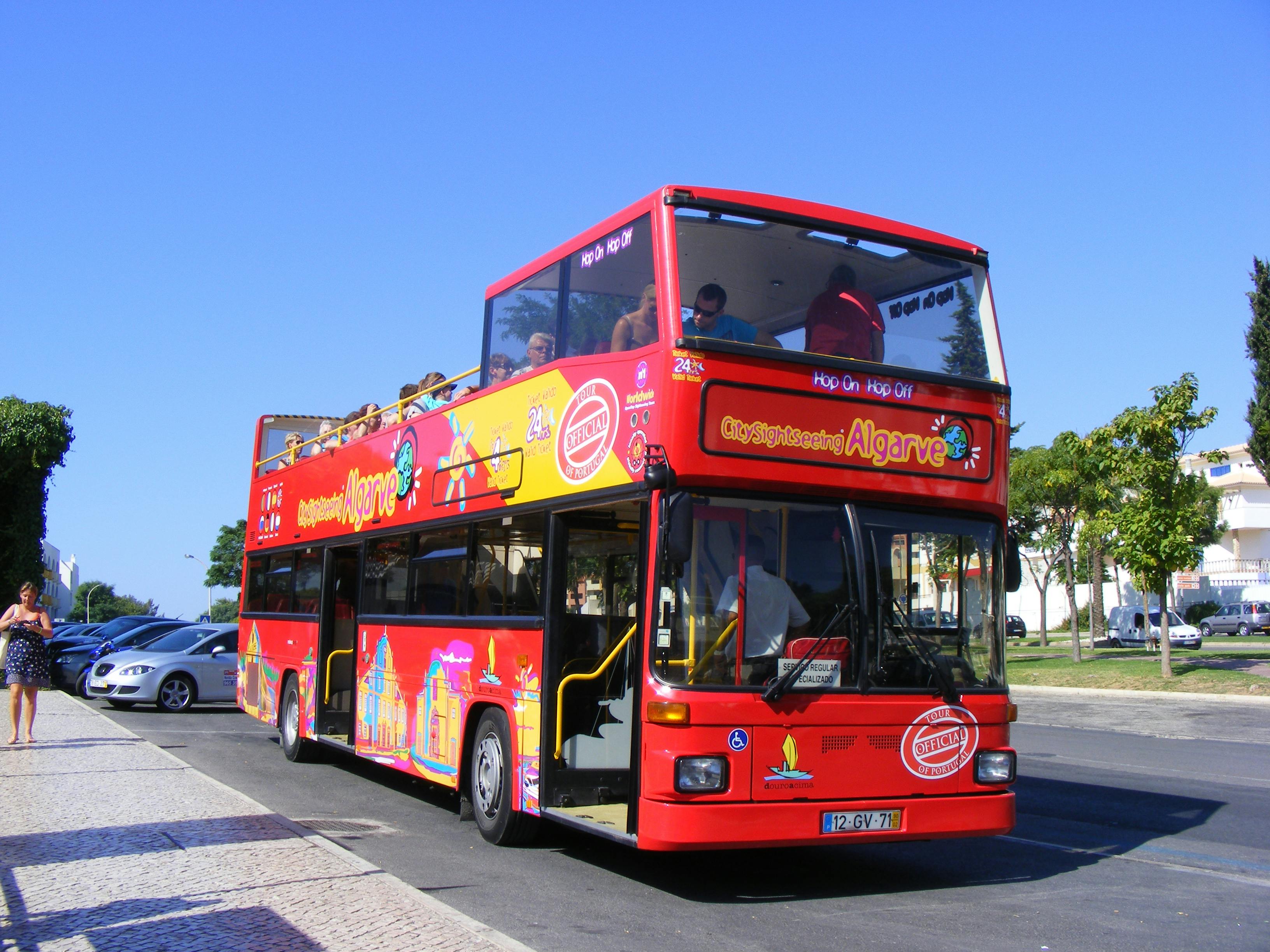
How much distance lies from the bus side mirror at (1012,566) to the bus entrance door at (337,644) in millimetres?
7748

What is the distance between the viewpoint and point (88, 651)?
26.1 m

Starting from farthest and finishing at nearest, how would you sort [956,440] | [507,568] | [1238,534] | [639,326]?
[1238,534], [507,568], [956,440], [639,326]

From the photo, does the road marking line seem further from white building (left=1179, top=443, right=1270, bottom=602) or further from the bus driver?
white building (left=1179, top=443, right=1270, bottom=602)

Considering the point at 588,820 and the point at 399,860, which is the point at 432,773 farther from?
the point at 588,820

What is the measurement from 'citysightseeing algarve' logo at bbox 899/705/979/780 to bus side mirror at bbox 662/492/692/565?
6.18ft

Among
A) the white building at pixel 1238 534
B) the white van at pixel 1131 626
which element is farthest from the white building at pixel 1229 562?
the white van at pixel 1131 626

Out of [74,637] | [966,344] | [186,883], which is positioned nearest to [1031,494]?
[74,637]

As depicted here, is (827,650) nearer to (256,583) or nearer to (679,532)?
(679,532)

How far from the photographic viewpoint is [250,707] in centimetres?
1658

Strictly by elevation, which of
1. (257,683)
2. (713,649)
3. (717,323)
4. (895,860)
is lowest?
(895,860)

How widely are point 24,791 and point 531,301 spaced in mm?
6243

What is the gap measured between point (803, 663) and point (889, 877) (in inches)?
81.7

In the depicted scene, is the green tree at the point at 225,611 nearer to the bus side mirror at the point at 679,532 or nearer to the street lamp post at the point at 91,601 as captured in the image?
the street lamp post at the point at 91,601

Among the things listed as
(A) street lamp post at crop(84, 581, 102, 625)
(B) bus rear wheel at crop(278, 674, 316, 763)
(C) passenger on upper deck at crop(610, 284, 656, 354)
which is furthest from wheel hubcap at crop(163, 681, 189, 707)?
(A) street lamp post at crop(84, 581, 102, 625)
